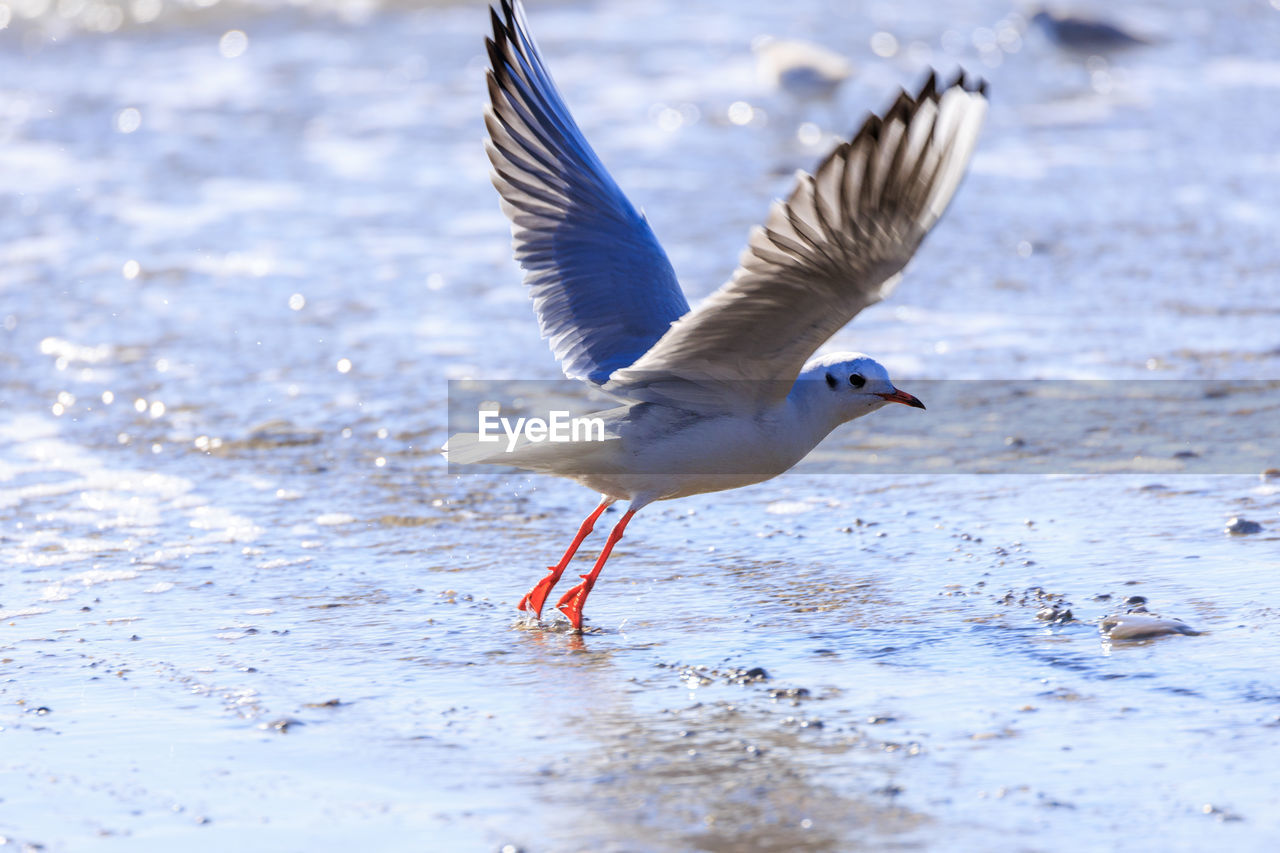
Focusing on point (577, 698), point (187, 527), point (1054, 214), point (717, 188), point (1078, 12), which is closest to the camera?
point (577, 698)

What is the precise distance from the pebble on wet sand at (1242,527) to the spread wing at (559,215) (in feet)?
6.17

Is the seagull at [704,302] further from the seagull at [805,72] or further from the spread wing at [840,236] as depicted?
the seagull at [805,72]

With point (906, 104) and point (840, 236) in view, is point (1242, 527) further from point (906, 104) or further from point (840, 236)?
point (906, 104)

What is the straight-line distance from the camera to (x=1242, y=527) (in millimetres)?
5250

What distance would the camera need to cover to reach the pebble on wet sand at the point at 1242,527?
5.24m

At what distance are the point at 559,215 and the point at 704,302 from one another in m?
1.52

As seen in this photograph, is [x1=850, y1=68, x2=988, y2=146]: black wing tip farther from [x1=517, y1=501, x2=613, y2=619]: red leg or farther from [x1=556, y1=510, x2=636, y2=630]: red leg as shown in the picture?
[x1=517, y1=501, x2=613, y2=619]: red leg

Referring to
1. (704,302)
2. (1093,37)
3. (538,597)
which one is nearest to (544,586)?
(538,597)

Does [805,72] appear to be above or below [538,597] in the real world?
above

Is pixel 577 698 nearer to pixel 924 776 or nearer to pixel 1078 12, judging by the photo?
pixel 924 776

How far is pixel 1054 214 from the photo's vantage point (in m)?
9.68

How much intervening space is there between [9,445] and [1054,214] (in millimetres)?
5854

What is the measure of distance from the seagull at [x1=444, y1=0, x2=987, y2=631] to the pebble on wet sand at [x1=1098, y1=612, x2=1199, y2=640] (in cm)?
99

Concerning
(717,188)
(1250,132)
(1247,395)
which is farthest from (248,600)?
(1250,132)
